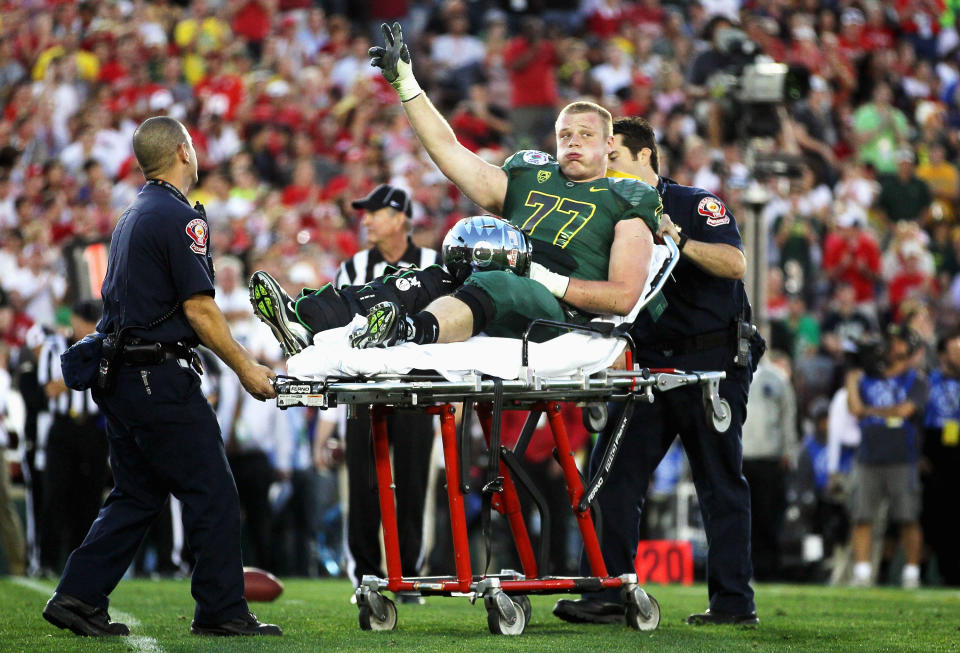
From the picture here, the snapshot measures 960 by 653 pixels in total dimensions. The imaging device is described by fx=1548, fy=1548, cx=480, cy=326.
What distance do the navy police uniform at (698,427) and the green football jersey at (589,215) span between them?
74cm

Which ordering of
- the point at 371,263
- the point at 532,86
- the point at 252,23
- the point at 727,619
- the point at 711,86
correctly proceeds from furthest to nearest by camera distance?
the point at 252,23
the point at 532,86
the point at 711,86
the point at 371,263
the point at 727,619

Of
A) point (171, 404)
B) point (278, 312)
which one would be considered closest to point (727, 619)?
point (278, 312)

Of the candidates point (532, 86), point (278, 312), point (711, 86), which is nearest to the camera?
point (278, 312)

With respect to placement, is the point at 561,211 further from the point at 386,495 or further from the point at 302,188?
the point at 302,188

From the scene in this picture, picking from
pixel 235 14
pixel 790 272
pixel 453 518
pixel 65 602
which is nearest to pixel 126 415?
pixel 65 602

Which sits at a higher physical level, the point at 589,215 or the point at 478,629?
the point at 589,215

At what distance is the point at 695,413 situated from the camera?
24.8 feet

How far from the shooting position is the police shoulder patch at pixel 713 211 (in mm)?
7668

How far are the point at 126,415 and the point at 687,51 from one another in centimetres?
1656

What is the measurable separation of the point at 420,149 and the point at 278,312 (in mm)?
12890

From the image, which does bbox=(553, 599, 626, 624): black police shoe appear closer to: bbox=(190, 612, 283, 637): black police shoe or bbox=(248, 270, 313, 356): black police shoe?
bbox=(190, 612, 283, 637): black police shoe

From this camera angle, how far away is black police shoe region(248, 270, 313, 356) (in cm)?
627

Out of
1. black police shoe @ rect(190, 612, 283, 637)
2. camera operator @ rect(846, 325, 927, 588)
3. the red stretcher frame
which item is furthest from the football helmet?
camera operator @ rect(846, 325, 927, 588)

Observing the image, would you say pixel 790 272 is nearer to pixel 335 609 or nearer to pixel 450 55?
pixel 450 55
